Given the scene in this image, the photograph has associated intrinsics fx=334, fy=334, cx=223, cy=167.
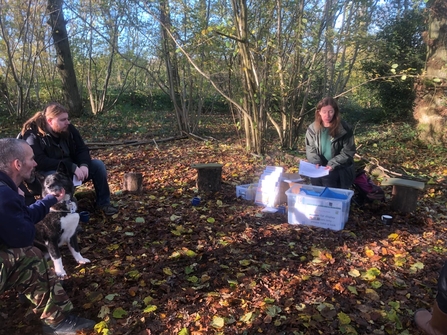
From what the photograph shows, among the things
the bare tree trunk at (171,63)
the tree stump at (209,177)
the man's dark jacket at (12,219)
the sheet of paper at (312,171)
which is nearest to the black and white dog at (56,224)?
the man's dark jacket at (12,219)

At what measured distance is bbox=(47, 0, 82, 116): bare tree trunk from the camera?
440 inches

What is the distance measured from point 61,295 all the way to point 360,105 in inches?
658

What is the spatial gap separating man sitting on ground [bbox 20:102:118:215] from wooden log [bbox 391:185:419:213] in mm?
4098

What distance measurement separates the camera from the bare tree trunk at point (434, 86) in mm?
8656

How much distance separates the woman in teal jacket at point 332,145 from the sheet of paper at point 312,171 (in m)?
0.09

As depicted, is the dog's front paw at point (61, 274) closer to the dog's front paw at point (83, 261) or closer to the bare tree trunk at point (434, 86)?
the dog's front paw at point (83, 261)

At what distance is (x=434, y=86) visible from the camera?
28.5 feet

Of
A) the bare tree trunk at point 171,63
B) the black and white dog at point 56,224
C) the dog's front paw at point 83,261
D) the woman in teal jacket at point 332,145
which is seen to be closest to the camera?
the black and white dog at point 56,224

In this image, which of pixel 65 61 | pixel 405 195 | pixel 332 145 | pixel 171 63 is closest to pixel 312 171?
pixel 332 145

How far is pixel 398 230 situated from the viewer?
410 cm

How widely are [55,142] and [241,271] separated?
104 inches

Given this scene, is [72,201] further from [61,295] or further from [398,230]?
[398,230]

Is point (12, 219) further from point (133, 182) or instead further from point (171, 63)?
point (171, 63)

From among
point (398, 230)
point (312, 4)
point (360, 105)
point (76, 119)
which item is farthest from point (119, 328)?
point (360, 105)
